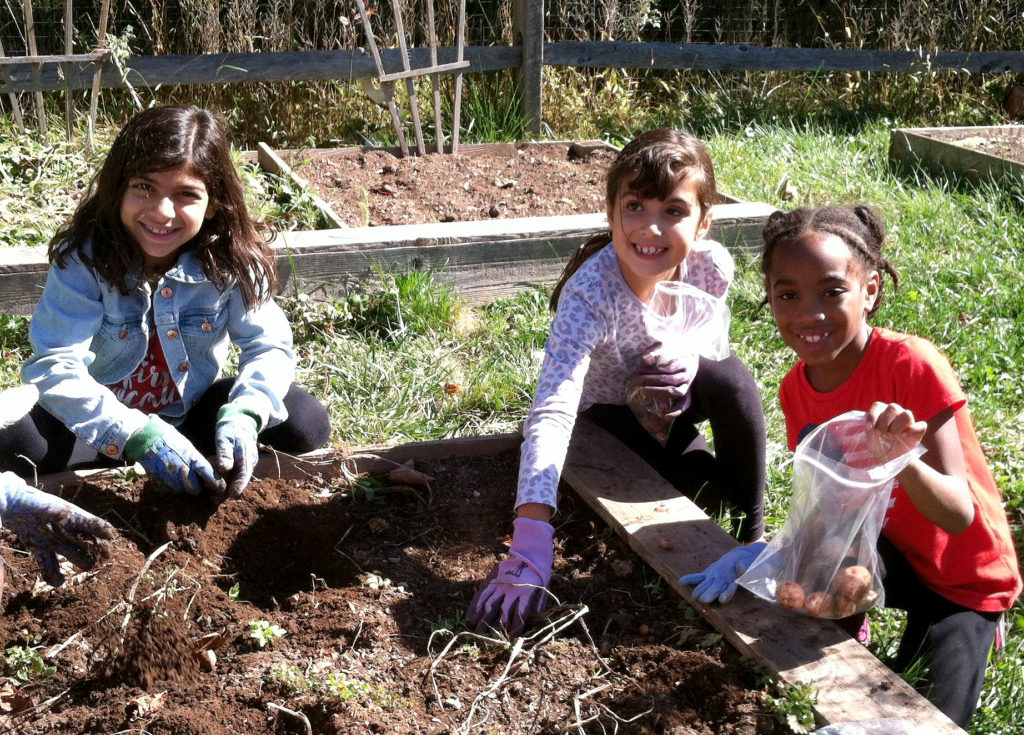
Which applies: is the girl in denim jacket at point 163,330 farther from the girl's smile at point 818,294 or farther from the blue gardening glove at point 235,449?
the girl's smile at point 818,294

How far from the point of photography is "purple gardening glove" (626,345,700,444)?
2.63m

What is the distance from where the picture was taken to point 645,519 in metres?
2.41

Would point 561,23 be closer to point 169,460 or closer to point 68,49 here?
point 68,49

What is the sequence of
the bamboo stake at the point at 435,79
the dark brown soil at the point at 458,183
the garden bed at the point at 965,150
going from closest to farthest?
the dark brown soil at the point at 458,183 < the bamboo stake at the point at 435,79 < the garden bed at the point at 965,150

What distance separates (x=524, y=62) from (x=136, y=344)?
3.98 metres

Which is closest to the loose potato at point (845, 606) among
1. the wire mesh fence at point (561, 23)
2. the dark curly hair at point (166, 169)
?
the dark curly hair at point (166, 169)

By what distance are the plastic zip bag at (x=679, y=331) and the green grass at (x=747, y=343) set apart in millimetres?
468

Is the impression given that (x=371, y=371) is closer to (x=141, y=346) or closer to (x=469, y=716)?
(x=141, y=346)

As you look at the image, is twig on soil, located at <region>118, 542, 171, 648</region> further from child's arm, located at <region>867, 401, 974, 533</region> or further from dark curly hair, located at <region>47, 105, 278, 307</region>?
child's arm, located at <region>867, 401, 974, 533</region>

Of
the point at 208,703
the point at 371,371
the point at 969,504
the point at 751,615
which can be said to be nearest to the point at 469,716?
the point at 208,703

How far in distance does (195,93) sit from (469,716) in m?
5.13

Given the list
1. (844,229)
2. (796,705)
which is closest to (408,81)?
(844,229)

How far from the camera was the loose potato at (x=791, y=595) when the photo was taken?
6.54 ft

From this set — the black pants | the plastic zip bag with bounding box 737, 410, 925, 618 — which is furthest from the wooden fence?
the black pants
